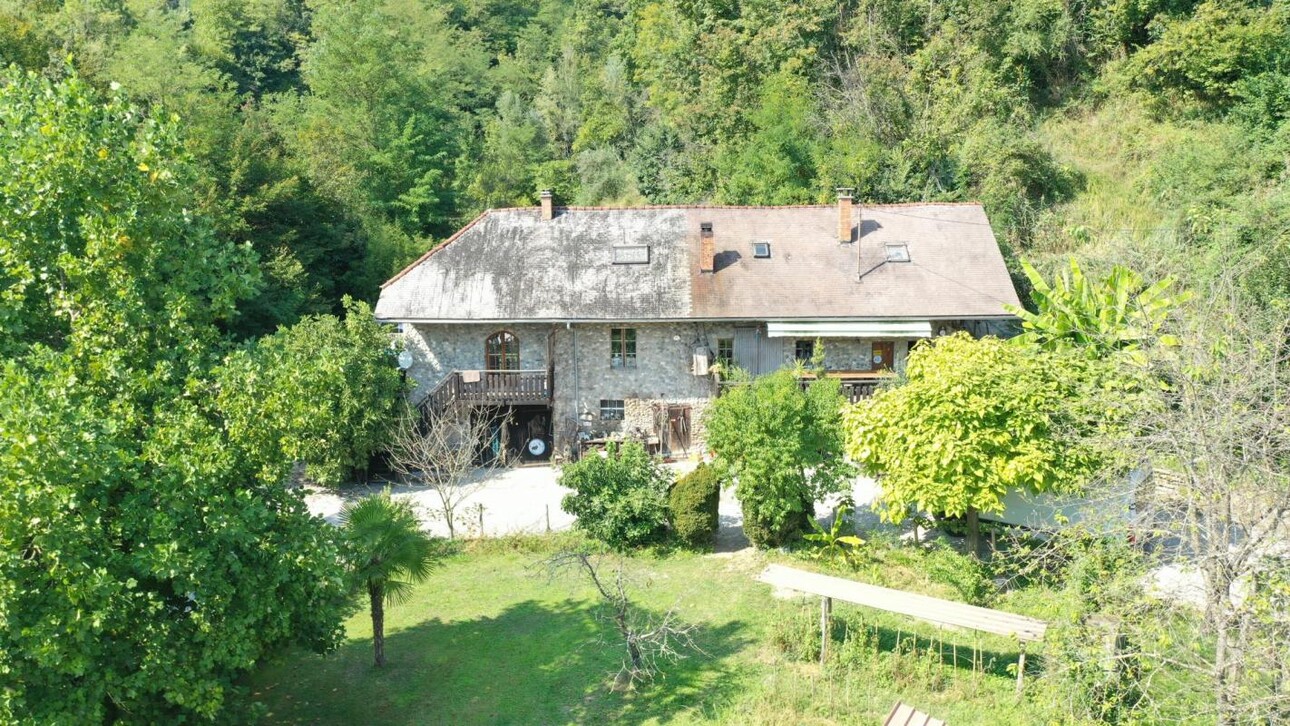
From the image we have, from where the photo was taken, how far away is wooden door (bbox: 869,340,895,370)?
2595 centimetres

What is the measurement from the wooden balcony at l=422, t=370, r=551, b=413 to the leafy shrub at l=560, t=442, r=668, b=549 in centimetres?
648

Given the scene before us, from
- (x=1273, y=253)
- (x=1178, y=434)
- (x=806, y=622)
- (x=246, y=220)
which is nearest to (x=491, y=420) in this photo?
(x=246, y=220)

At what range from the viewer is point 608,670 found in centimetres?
1430

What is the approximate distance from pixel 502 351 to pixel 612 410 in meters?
3.74

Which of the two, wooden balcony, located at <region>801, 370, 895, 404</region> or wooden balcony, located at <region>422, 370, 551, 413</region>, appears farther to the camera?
wooden balcony, located at <region>801, 370, 895, 404</region>

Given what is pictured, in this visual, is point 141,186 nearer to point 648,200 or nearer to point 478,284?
point 478,284

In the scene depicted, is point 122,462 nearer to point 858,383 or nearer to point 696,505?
point 696,505

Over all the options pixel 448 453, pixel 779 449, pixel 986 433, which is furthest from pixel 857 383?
pixel 448 453

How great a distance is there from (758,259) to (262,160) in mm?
16920

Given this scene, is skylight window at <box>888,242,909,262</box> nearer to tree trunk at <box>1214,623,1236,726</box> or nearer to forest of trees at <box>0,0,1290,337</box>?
forest of trees at <box>0,0,1290,337</box>

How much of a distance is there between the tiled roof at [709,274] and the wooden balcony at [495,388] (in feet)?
5.48

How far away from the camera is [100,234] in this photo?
9.80 m

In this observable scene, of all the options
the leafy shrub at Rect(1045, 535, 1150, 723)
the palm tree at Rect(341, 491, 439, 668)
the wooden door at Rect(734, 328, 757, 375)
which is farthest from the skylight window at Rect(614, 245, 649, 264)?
the leafy shrub at Rect(1045, 535, 1150, 723)

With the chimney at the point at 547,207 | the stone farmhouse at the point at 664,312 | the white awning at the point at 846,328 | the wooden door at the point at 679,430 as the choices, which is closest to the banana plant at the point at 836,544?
the stone farmhouse at the point at 664,312
